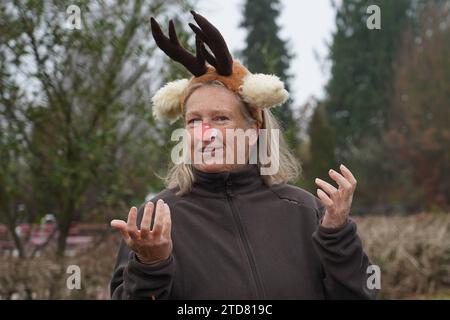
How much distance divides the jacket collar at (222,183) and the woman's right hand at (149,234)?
1.25ft

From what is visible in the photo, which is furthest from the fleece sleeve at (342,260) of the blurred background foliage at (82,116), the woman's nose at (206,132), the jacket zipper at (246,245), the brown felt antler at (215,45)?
the blurred background foliage at (82,116)

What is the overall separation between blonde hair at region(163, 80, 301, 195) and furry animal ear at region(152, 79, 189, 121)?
0.33ft

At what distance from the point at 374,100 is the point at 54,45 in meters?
25.9

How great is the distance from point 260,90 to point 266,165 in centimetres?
30

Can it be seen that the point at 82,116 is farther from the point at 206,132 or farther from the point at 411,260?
the point at 411,260

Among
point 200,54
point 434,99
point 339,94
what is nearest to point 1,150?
point 200,54

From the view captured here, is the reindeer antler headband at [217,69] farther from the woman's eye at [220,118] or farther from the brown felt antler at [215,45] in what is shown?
the woman's eye at [220,118]

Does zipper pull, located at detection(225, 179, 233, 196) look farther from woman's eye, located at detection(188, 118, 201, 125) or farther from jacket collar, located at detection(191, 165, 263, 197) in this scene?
woman's eye, located at detection(188, 118, 201, 125)

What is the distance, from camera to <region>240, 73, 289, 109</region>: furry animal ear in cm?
A: 229

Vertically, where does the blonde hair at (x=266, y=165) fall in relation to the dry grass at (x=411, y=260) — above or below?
above

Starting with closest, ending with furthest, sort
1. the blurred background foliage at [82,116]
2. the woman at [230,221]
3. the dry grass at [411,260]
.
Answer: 1. the woman at [230,221]
2. the blurred background foliage at [82,116]
3. the dry grass at [411,260]

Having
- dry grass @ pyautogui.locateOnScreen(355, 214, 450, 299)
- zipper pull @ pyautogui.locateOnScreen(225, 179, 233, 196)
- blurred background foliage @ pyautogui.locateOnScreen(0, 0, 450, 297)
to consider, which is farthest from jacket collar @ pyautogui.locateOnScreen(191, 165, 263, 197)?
dry grass @ pyautogui.locateOnScreen(355, 214, 450, 299)

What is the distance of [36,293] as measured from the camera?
439cm

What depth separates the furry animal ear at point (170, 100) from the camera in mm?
2461
